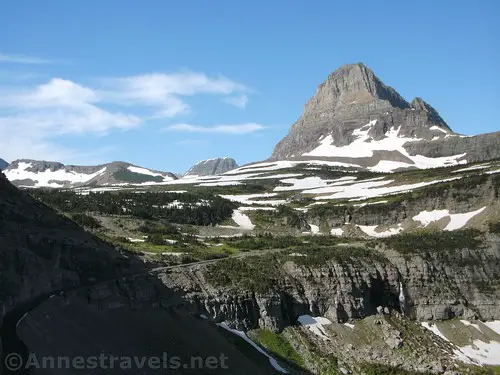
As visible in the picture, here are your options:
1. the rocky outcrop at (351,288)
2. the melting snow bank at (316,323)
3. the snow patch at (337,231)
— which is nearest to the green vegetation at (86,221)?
the rocky outcrop at (351,288)

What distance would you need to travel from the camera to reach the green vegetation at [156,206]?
11875 centimetres

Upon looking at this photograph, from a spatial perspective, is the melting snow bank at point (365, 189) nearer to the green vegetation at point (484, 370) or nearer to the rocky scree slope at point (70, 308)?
the green vegetation at point (484, 370)

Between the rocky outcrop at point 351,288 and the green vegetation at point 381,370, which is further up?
the rocky outcrop at point 351,288

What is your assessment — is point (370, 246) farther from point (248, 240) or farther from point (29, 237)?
point (29, 237)

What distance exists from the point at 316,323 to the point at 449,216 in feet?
178

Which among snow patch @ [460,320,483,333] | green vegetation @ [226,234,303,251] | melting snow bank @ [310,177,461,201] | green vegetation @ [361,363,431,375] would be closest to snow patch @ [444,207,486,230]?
green vegetation @ [226,234,303,251]

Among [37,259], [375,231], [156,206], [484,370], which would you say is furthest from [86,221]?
[484,370]

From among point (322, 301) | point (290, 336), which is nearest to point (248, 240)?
point (322, 301)

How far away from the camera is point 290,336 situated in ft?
194

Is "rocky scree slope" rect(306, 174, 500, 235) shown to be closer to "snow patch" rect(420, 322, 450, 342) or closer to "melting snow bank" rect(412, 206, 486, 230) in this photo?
"melting snow bank" rect(412, 206, 486, 230)

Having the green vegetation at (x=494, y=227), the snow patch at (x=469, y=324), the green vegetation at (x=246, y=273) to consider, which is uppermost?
the green vegetation at (x=494, y=227)

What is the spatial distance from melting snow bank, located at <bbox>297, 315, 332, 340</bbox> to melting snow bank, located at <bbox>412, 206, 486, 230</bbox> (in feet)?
152

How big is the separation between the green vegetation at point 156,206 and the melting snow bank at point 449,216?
47.3 meters

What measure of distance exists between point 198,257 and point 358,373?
1041 inches
